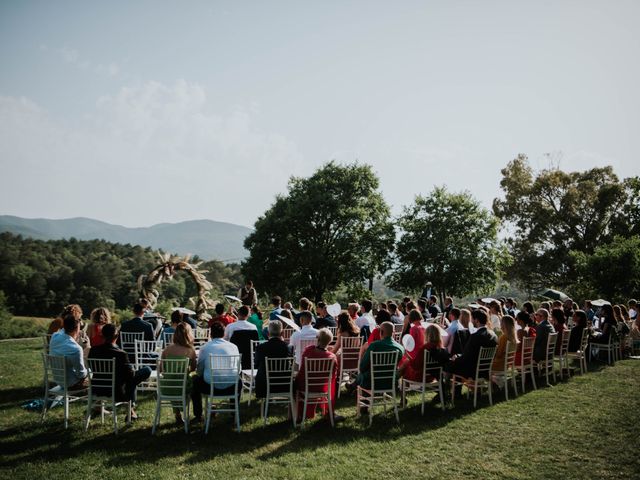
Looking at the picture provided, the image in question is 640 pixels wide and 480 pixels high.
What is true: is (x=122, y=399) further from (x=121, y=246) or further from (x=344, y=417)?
(x=121, y=246)

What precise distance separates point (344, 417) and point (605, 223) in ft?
128

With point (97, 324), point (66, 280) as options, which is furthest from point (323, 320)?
point (66, 280)

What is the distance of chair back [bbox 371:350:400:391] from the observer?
7.61 meters

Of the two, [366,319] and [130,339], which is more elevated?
[366,319]

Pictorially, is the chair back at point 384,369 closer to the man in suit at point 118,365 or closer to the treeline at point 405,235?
the man in suit at point 118,365

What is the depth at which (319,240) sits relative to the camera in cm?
3622

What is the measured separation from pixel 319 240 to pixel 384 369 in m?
28.7

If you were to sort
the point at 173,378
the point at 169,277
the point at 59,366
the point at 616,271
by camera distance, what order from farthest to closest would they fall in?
the point at 616,271
the point at 169,277
the point at 59,366
the point at 173,378

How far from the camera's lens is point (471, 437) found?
6773 mm

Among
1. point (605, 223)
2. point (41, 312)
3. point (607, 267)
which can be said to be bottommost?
point (41, 312)

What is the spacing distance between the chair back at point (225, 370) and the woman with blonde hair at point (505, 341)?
5.25 meters

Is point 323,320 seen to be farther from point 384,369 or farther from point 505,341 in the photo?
point 505,341

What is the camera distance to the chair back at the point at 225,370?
7164 mm

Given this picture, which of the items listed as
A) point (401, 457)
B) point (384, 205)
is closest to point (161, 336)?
point (401, 457)
